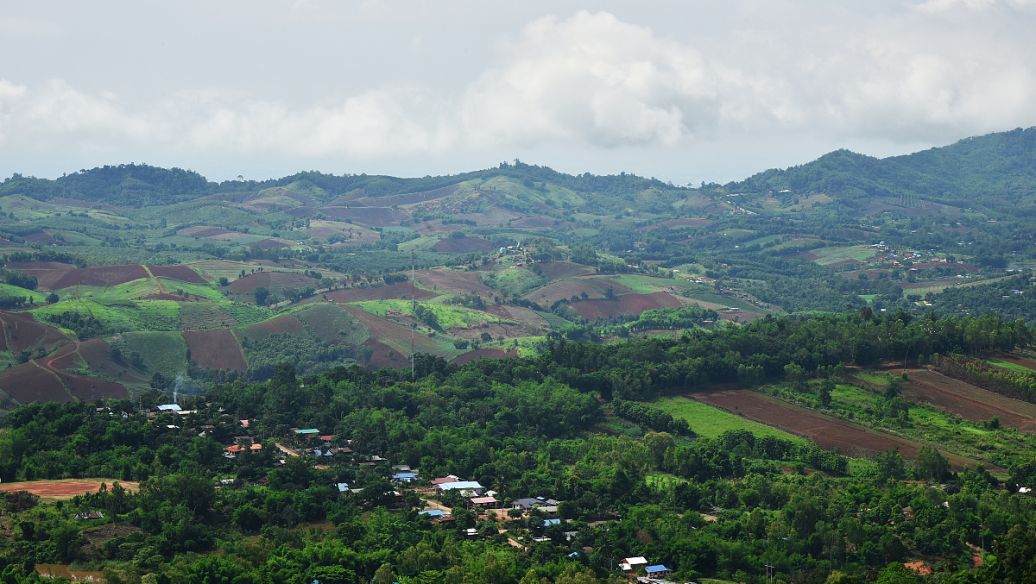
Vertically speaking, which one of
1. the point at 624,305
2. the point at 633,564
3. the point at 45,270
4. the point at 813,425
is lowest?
the point at 633,564

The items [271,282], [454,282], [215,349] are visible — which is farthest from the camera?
[454,282]

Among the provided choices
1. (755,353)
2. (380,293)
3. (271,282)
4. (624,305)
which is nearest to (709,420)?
(755,353)

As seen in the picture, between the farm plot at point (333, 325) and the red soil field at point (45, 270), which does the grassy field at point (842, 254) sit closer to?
the farm plot at point (333, 325)

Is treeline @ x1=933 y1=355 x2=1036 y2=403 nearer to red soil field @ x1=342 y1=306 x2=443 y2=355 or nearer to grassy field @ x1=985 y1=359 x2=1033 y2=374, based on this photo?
grassy field @ x1=985 y1=359 x2=1033 y2=374

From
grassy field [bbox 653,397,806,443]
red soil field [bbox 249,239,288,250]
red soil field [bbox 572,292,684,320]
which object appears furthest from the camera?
red soil field [bbox 249,239,288,250]

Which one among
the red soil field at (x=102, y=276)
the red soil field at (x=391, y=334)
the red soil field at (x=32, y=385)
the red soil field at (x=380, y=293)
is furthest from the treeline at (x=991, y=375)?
the red soil field at (x=102, y=276)

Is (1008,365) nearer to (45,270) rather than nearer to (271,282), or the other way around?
(271,282)

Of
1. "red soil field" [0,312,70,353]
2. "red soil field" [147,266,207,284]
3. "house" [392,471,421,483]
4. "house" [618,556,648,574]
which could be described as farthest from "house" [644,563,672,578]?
"red soil field" [147,266,207,284]
